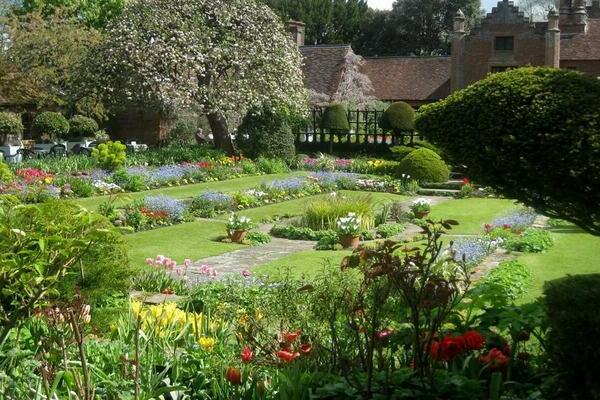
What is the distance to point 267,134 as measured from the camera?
26703 millimetres

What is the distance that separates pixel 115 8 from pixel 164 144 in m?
17.2

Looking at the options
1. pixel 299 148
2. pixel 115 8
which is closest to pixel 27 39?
pixel 299 148

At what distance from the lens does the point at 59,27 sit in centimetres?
3081

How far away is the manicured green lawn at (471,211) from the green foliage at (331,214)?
1.53 metres

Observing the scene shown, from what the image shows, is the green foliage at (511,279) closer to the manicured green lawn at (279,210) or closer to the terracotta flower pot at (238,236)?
the terracotta flower pot at (238,236)

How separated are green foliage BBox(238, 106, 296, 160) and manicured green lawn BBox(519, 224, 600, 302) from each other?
48.2 ft

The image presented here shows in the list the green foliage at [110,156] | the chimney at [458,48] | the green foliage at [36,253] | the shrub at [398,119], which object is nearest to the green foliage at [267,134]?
the shrub at [398,119]

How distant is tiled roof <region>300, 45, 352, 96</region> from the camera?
42719 mm

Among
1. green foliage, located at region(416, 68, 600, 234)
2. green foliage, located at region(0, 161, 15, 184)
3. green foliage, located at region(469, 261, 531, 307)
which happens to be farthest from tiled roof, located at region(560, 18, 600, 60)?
green foliage, located at region(416, 68, 600, 234)

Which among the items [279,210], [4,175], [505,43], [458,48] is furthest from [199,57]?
[505,43]

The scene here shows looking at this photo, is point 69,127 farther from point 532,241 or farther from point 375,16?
point 375,16

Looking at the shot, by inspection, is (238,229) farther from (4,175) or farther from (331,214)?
(4,175)

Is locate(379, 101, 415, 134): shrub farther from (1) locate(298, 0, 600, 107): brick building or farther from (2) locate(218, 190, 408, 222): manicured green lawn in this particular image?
(1) locate(298, 0, 600, 107): brick building

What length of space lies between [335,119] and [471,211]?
14.7 meters
